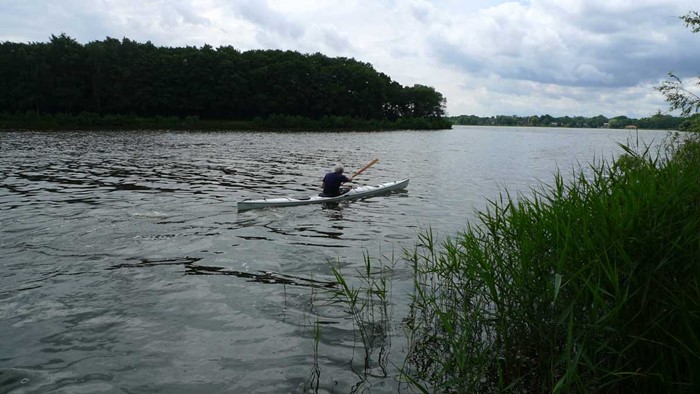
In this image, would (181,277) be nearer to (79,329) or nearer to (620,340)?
(79,329)

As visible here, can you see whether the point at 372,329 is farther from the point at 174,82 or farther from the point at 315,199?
the point at 174,82

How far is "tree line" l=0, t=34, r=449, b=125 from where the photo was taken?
73.8 metres

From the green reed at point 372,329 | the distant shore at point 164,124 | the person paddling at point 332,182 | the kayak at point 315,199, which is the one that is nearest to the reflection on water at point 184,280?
the green reed at point 372,329

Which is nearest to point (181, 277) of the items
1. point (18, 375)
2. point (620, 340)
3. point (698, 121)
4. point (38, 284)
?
point (38, 284)

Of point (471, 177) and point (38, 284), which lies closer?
point (38, 284)

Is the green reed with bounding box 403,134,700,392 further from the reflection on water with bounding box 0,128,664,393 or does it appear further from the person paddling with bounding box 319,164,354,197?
the person paddling with bounding box 319,164,354,197

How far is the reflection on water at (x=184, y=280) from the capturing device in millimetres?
5375

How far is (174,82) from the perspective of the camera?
8712cm

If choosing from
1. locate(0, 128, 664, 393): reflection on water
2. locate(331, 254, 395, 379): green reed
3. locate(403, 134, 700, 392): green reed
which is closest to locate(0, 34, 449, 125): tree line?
locate(0, 128, 664, 393): reflection on water

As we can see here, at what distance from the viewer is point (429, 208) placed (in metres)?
16.2

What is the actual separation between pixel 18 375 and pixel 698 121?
1486 cm

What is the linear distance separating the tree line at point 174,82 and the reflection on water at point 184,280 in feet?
191

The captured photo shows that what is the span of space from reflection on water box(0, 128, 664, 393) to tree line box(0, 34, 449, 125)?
2288 inches

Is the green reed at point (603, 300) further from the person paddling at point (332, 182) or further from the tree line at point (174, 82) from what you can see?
the tree line at point (174, 82)
